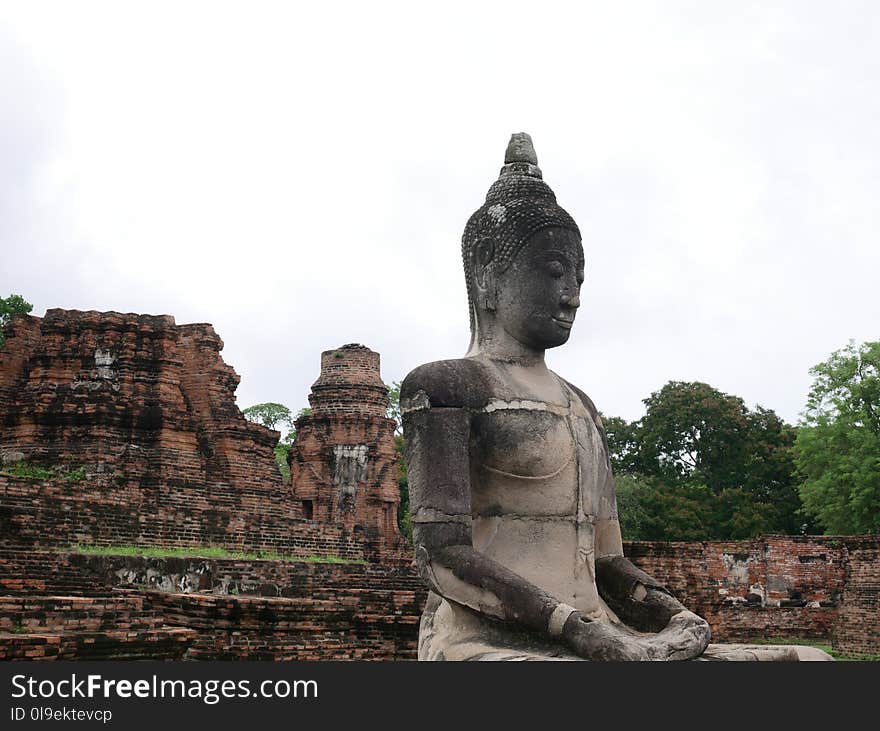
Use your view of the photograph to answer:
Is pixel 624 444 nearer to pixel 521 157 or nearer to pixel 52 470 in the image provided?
pixel 52 470

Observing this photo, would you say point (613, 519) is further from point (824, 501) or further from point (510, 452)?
point (824, 501)

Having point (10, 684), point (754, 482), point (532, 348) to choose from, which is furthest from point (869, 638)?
point (754, 482)

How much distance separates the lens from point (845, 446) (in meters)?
28.0

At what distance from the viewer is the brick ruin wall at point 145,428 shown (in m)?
19.0

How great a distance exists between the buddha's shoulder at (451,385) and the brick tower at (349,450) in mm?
23826

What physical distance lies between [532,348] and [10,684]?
7.64 feet

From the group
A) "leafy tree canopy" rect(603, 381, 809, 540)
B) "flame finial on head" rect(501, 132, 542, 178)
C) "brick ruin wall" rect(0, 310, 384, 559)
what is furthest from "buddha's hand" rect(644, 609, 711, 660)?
"leafy tree canopy" rect(603, 381, 809, 540)

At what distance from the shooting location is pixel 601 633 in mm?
3420

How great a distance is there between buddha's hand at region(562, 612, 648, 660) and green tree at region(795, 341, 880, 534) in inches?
979

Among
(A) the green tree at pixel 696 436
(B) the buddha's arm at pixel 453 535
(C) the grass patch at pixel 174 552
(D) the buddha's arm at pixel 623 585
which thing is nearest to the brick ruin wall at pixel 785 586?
(C) the grass patch at pixel 174 552

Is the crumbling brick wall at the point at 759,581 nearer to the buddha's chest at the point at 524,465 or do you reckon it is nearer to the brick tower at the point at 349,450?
the buddha's chest at the point at 524,465

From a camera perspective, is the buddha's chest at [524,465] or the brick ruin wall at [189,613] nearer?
the buddha's chest at [524,465]

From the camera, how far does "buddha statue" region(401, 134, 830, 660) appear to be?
3.64m

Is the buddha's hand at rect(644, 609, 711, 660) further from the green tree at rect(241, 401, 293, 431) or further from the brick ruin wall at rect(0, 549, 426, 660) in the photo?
the green tree at rect(241, 401, 293, 431)
